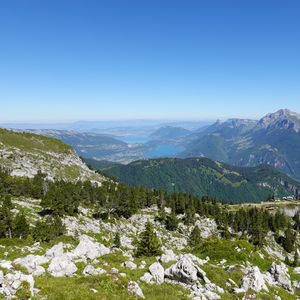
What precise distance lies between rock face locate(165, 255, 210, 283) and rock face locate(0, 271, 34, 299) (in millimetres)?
13408

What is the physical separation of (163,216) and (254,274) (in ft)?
286

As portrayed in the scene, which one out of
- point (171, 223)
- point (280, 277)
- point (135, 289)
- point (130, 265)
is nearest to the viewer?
point (135, 289)

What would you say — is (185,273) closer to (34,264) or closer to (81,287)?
(81,287)

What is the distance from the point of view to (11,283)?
70.4ft

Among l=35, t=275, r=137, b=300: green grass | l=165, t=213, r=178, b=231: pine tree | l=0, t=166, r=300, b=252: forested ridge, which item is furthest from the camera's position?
l=165, t=213, r=178, b=231: pine tree

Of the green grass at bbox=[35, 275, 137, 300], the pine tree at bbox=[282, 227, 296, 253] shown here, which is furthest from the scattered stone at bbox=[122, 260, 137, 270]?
the pine tree at bbox=[282, 227, 296, 253]

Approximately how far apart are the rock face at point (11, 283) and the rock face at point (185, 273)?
13.4 metres

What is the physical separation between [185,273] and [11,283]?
1563cm

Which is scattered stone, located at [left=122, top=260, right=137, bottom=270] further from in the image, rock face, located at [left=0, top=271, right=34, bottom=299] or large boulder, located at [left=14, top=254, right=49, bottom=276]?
rock face, located at [left=0, top=271, right=34, bottom=299]

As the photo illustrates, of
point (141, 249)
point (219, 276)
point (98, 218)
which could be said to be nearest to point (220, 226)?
point (98, 218)

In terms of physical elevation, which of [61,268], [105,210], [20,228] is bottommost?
[105,210]

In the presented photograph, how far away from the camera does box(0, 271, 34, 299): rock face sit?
67.1ft

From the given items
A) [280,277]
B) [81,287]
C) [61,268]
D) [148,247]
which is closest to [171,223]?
[148,247]

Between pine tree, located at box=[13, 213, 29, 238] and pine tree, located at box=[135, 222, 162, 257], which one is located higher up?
pine tree, located at box=[135, 222, 162, 257]
